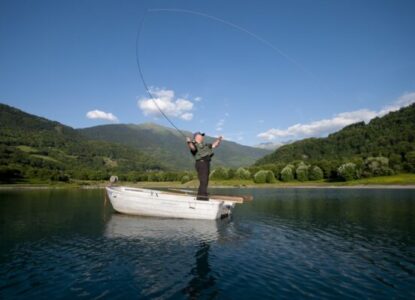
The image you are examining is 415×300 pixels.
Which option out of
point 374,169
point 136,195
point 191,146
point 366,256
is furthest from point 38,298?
point 374,169

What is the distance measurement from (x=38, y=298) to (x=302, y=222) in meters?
24.4

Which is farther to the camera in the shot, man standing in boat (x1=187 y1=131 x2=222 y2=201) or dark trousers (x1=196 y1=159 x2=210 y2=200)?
dark trousers (x1=196 y1=159 x2=210 y2=200)

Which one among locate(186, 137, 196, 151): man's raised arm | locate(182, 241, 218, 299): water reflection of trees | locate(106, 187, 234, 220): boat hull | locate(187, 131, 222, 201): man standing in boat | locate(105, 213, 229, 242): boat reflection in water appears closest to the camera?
locate(182, 241, 218, 299): water reflection of trees

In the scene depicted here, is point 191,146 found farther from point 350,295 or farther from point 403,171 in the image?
point 403,171

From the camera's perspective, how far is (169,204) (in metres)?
31.2

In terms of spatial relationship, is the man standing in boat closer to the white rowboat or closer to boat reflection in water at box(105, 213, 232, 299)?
the white rowboat

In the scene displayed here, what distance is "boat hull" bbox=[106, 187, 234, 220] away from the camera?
2975 centimetres

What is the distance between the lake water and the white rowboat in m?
1.92

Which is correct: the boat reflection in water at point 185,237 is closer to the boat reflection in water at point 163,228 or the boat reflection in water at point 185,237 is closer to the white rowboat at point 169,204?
the boat reflection in water at point 163,228

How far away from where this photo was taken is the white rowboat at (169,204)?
29.8 meters

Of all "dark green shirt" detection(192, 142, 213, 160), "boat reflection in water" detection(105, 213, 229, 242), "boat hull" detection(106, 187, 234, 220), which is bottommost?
"boat reflection in water" detection(105, 213, 229, 242)

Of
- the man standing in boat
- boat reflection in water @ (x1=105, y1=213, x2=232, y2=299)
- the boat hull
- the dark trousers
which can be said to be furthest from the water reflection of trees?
the boat hull

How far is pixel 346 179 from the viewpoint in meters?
153

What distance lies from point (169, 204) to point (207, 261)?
15.4m
